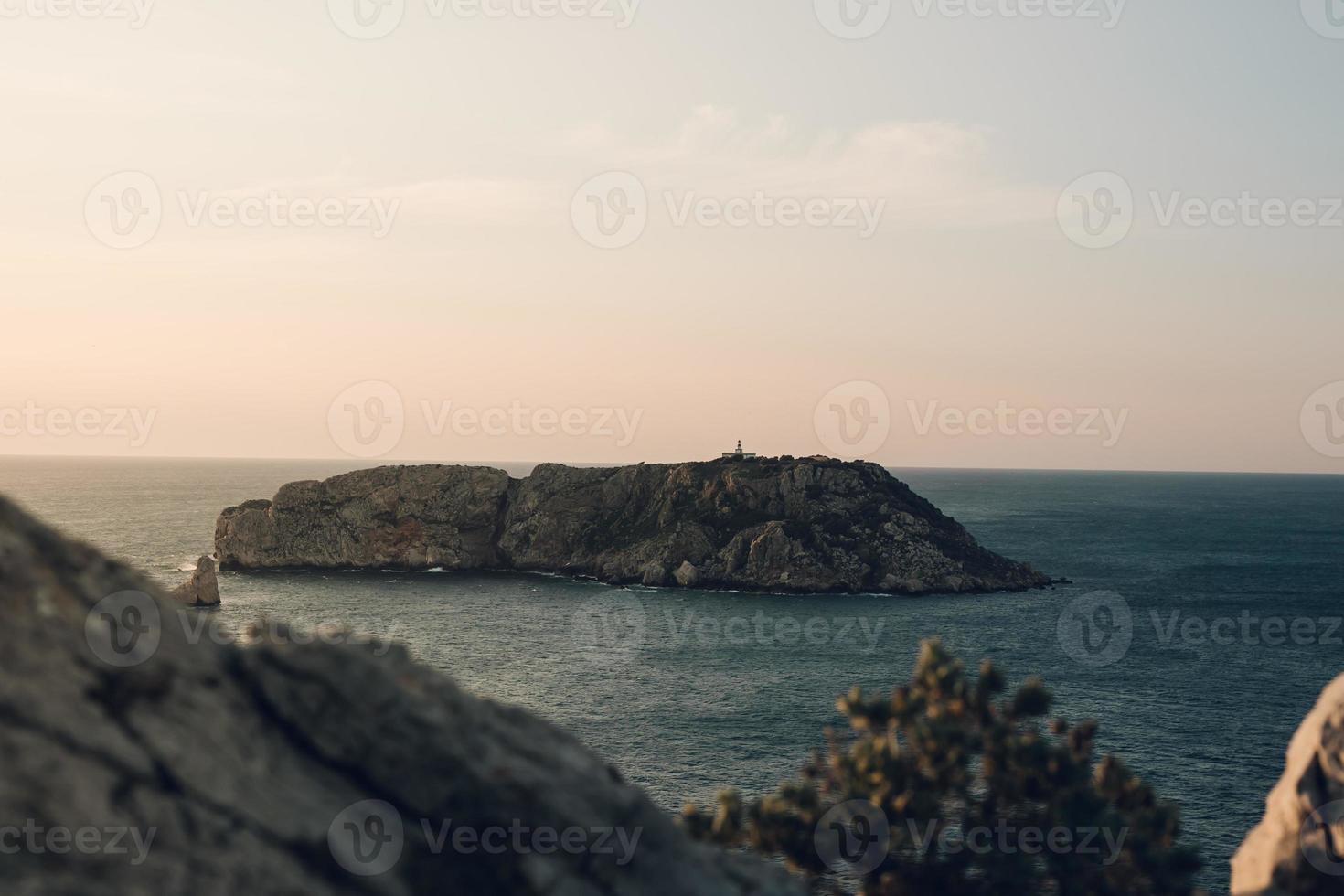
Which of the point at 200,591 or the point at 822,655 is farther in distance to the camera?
the point at 200,591

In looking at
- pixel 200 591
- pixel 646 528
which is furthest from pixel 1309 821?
pixel 646 528

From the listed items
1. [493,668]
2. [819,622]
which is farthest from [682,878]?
[819,622]

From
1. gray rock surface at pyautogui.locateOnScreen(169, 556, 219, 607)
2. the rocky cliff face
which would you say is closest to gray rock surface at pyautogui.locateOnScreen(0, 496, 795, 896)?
gray rock surface at pyautogui.locateOnScreen(169, 556, 219, 607)

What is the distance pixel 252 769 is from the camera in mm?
17375

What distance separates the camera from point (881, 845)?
2498 centimetres

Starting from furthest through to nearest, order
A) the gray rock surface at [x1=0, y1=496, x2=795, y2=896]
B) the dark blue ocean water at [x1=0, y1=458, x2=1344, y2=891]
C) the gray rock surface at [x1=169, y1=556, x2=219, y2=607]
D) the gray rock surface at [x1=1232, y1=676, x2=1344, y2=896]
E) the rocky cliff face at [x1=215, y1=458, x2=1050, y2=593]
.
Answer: the rocky cliff face at [x1=215, y1=458, x2=1050, y2=593], the gray rock surface at [x1=169, y1=556, x2=219, y2=607], the dark blue ocean water at [x1=0, y1=458, x2=1344, y2=891], the gray rock surface at [x1=1232, y1=676, x2=1344, y2=896], the gray rock surface at [x1=0, y1=496, x2=795, y2=896]

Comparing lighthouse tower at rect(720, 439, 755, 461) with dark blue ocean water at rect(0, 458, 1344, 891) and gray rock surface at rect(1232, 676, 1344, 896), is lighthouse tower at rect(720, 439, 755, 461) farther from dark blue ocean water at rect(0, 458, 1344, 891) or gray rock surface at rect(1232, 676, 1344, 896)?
gray rock surface at rect(1232, 676, 1344, 896)

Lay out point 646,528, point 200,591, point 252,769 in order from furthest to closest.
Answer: point 646,528
point 200,591
point 252,769

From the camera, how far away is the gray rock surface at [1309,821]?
22.7 metres

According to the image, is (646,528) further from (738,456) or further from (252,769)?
(252,769)

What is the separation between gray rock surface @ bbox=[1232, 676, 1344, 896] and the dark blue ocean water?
25.9 metres

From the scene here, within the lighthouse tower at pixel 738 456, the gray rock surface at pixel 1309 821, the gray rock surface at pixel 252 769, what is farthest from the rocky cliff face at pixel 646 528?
the gray rock surface at pixel 252 769

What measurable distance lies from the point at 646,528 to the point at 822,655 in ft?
221

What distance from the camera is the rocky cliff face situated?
145125 mm
